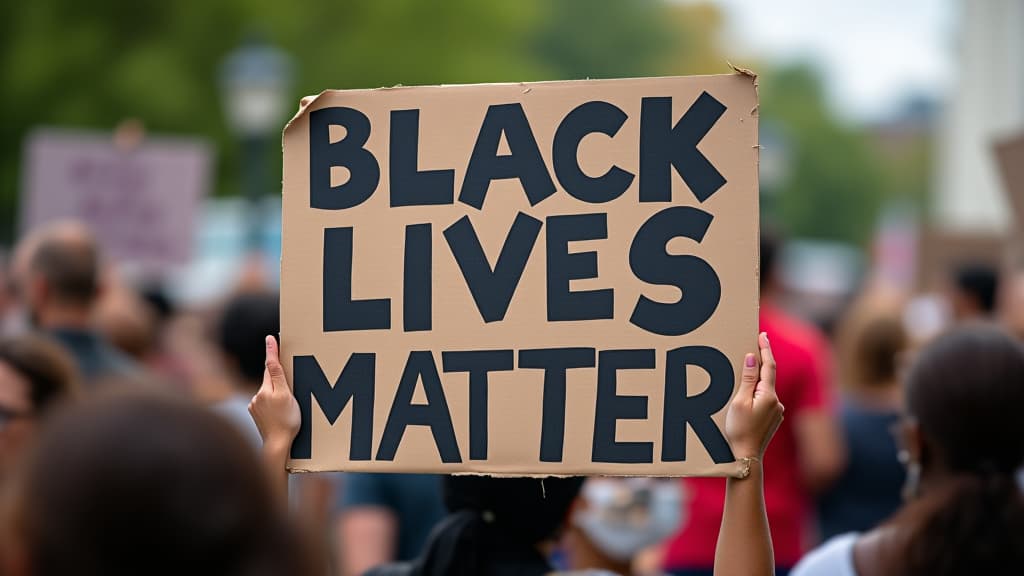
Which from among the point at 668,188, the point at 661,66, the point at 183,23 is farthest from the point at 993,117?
the point at 661,66

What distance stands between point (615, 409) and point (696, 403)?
0.50 feet

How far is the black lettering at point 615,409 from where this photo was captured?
2.43 meters

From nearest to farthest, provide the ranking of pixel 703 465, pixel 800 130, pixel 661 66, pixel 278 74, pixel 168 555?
pixel 168 555 → pixel 703 465 → pixel 278 74 → pixel 661 66 → pixel 800 130

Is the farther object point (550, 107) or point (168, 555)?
point (550, 107)

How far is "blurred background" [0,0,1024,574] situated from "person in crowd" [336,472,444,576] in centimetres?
2

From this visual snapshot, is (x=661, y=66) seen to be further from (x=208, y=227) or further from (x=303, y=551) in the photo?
(x=303, y=551)

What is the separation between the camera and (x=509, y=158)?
101 inches

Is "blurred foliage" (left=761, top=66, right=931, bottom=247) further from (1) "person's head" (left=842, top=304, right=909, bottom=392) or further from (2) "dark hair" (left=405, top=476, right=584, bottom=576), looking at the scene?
(2) "dark hair" (left=405, top=476, right=584, bottom=576)

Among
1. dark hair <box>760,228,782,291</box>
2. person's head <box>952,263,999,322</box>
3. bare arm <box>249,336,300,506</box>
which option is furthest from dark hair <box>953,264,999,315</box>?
bare arm <box>249,336,300,506</box>

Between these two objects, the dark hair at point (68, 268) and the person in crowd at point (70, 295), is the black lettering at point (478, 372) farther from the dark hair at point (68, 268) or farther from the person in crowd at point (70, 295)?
the dark hair at point (68, 268)

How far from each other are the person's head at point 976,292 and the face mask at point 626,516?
10.2 ft

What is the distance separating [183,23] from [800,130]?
153ft

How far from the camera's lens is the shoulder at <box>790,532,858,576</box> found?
270 centimetres

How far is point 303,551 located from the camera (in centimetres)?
143
